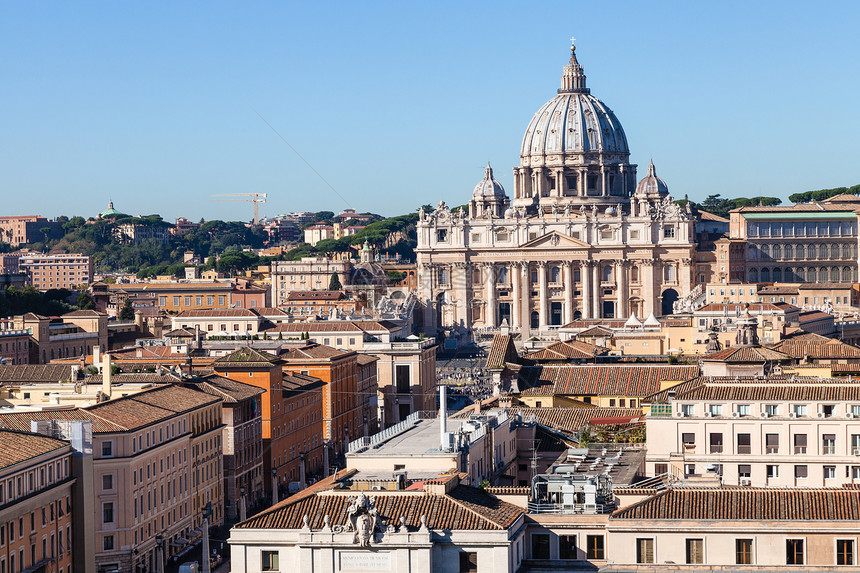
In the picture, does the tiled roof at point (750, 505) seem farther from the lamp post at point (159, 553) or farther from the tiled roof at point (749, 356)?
the tiled roof at point (749, 356)

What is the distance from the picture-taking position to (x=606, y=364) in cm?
5709

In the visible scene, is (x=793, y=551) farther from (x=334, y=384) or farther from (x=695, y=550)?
(x=334, y=384)

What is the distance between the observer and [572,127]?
591 ft

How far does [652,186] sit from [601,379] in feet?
392

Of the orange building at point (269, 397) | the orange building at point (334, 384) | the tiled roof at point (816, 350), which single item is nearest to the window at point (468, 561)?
the tiled roof at point (816, 350)

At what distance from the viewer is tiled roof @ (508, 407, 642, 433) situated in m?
43.3

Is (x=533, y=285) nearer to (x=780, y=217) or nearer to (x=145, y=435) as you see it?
(x=780, y=217)

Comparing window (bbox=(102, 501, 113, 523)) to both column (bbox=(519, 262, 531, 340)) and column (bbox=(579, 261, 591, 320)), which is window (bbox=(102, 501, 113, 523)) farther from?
column (bbox=(519, 262, 531, 340))

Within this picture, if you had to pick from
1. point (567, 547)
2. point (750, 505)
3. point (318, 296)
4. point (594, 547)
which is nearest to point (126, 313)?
point (318, 296)

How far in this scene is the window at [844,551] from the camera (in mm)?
26062

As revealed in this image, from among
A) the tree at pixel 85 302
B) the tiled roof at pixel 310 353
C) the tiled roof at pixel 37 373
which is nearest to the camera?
the tiled roof at pixel 37 373

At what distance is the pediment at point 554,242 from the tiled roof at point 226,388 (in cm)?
10085

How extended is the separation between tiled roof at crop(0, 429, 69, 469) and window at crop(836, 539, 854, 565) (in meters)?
15.1

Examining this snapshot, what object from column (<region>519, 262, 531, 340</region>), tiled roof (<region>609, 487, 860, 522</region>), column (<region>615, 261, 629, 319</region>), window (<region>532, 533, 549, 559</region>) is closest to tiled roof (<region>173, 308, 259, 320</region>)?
column (<region>519, 262, 531, 340</region>)
